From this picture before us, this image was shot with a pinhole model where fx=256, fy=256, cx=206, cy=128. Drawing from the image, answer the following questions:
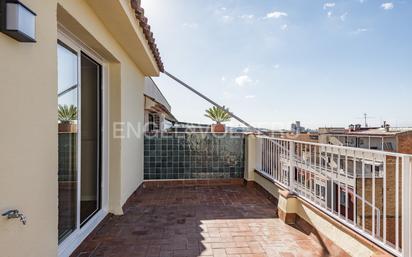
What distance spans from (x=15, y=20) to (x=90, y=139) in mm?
2635

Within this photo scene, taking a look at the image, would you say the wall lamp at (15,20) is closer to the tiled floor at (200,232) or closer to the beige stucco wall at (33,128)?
the beige stucco wall at (33,128)

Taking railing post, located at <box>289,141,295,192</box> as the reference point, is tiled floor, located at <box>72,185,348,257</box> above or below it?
below

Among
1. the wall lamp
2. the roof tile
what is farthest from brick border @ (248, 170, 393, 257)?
the roof tile

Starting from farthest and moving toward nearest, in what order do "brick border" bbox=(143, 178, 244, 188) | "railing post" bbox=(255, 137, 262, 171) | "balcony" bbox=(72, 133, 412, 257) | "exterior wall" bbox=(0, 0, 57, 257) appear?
"brick border" bbox=(143, 178, 244, 188) → "railing post" bbox=(255, 137, 262, 171) → "balcony" bbox=(72, 133, 412, 257) → "exterior wall" bbox=(0, 0, 57, 257)

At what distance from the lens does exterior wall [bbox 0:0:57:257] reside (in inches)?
60.4

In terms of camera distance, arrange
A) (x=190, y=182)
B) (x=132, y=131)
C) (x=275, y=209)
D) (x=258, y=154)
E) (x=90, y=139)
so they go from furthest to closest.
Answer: (x=190, y=182)
(x=258, y=154)
(x=132, y=131)
(x=275, y=209)
(x=90, y=139)

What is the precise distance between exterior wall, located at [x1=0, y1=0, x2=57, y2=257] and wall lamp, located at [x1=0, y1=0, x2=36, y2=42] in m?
0.07

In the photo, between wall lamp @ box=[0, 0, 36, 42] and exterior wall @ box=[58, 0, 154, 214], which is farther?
exterior wall @ box=[58, 0, 154, 214]

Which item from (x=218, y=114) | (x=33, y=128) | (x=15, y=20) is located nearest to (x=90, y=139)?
(x=33, y=128)

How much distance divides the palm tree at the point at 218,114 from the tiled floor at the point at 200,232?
288 centimetres

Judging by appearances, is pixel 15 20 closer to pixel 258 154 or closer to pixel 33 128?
pixel 33 128

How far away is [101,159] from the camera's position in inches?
166

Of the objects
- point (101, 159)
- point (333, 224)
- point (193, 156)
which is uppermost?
point (101, 159)

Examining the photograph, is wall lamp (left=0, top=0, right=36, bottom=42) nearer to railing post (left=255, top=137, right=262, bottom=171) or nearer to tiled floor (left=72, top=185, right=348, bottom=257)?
tiled floor (left=72, top=185, right=348, bottom=257)
